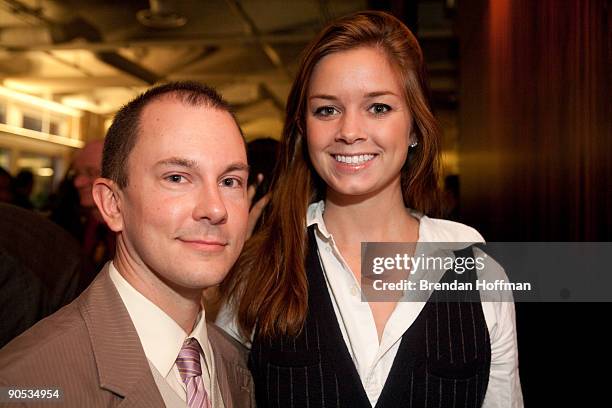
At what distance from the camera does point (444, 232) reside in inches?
57.0

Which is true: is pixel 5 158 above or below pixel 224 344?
above

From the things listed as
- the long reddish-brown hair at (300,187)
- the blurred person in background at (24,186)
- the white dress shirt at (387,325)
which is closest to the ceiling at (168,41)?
the blurred person in background at (24,186)

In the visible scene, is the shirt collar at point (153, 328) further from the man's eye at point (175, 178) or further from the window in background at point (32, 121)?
the window in background at point (32, 121)

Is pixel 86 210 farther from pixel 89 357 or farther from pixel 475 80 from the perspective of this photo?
pixel 475 80

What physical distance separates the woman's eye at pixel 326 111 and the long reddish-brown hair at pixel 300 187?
0.08m

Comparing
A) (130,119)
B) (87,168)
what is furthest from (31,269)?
(87,168)

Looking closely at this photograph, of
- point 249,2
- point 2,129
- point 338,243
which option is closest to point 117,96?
point 2,129

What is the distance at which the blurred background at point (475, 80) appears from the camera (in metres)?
1.26

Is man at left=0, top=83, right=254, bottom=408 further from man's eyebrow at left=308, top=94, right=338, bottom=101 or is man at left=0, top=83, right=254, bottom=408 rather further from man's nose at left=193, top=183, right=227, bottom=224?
man's eyebrow at left=308, top=94, right=338, bottom=101

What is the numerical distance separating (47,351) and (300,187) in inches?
32.4

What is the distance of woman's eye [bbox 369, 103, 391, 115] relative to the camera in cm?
137

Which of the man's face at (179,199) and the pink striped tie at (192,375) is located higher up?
the man's face at (179,199)

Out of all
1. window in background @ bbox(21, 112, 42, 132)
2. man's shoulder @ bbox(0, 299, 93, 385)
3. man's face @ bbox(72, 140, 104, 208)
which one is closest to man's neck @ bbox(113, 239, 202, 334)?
man's shoulder @ bbox(0, 299, 93, 385)

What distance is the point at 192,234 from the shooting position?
1008 mm
